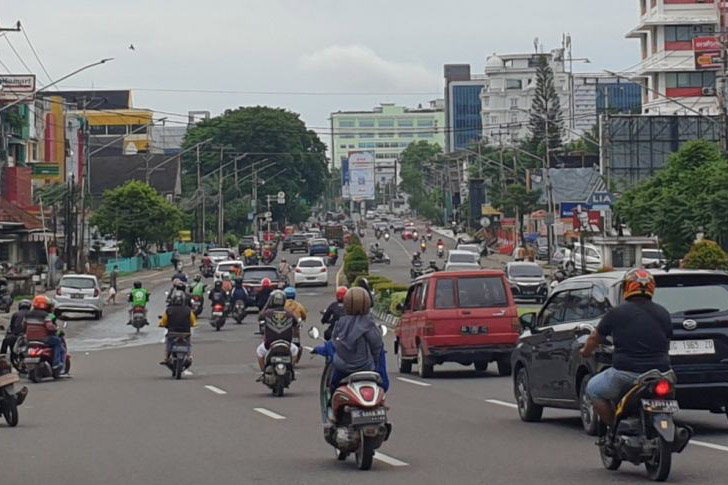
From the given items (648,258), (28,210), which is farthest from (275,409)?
(28,210)

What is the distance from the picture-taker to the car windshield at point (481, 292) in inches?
972

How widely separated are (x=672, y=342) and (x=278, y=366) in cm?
810

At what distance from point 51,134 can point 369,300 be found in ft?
281

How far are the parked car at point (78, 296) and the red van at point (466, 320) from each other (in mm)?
25894

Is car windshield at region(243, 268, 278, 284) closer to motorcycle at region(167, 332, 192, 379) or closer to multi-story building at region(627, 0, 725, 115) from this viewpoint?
motorcycle at region(167, 332, 192, 379)

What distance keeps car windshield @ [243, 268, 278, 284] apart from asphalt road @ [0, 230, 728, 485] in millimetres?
23450

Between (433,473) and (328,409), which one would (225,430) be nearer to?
(328,409)

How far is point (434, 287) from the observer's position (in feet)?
81.0

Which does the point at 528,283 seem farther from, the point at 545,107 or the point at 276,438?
the point at 545,107

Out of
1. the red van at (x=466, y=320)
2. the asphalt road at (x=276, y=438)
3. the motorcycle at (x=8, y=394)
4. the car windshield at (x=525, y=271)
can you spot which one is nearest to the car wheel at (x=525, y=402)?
the asphalt road at (x=276, y=438)

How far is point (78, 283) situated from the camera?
49.3 m

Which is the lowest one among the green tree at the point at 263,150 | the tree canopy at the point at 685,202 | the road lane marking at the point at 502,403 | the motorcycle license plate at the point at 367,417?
the road lane marking at the point at 502,403

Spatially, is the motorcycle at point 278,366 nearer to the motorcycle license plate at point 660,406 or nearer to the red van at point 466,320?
the red van at point 466,320

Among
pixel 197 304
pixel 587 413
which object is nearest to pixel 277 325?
pixel 587 413
